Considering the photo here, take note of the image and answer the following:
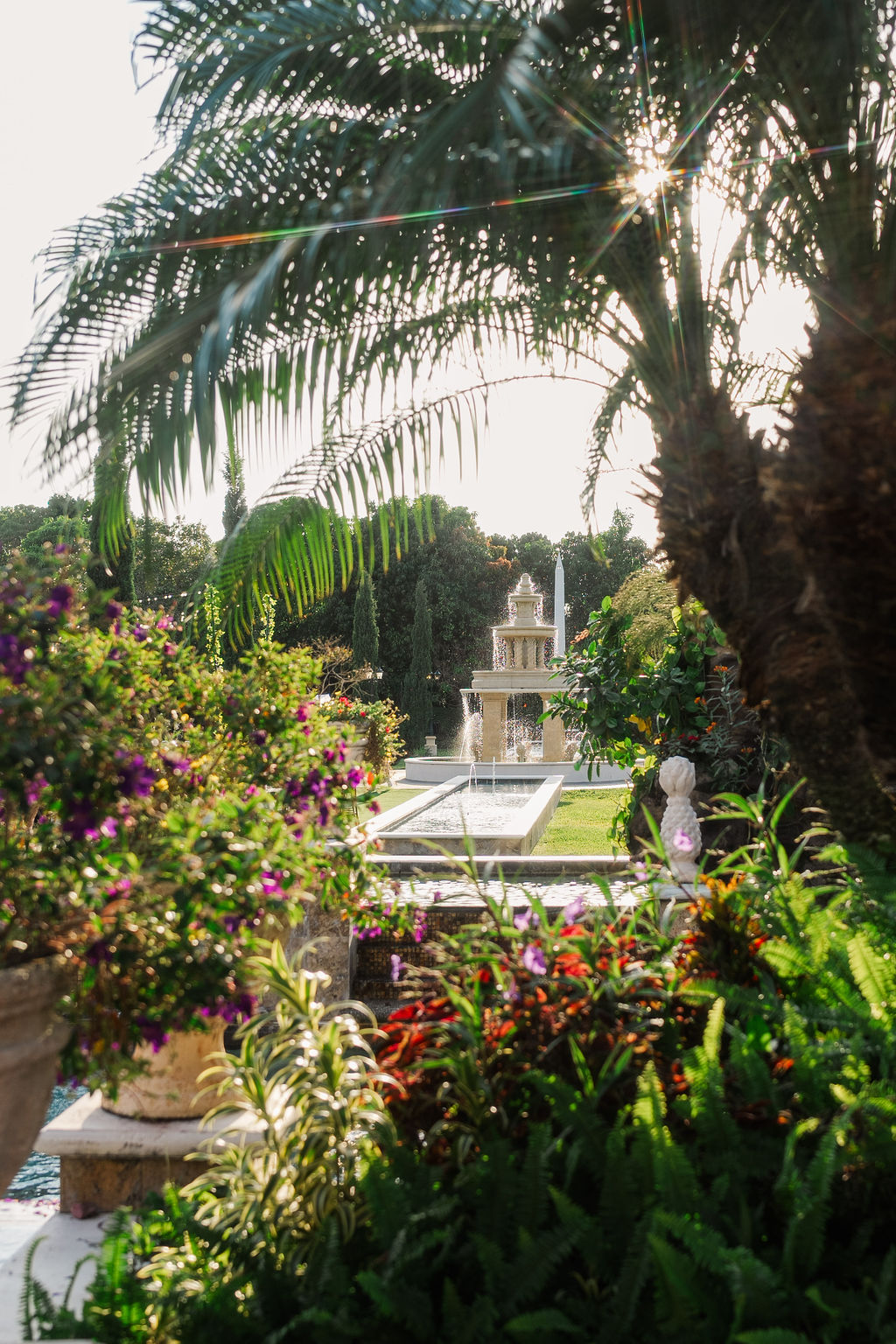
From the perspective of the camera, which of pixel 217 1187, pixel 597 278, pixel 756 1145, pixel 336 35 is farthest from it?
pixel 597 278

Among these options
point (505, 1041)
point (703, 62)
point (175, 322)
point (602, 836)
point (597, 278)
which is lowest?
point (602, 836)

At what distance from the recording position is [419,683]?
29922 millimetres

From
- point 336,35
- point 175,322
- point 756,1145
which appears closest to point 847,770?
point 756,1145

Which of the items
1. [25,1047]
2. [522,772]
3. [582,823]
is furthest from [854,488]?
[522,772]

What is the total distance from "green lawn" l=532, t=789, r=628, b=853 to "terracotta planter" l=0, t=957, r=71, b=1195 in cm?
705

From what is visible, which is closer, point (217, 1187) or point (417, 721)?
point (217, 1187)

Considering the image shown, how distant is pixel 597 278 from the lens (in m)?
3.47

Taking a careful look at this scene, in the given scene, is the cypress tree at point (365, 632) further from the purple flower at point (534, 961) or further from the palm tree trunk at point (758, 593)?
the purple flower at point (534, 961)

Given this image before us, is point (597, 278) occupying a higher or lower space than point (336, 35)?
lower

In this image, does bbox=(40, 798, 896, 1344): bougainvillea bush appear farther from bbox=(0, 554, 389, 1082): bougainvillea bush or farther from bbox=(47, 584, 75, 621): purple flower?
bbox=(47, 584, 75, 621): purple flower

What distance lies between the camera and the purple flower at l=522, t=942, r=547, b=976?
2.52 m

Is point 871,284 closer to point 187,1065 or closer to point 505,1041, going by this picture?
point 505,1041

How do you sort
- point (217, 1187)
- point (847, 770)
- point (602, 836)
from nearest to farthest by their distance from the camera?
point (217, 1187), point (847, 770), point (602, 836)

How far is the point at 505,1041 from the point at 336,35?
2.96 m
